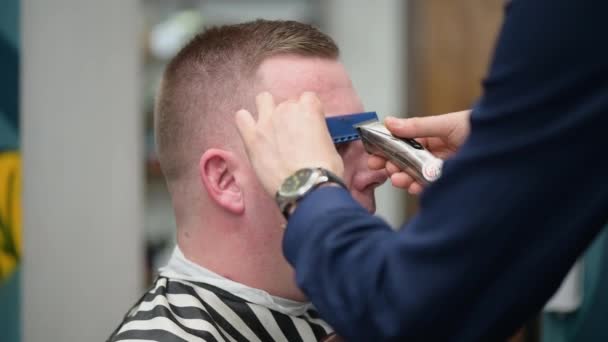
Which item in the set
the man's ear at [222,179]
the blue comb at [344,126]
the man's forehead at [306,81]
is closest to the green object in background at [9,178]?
the man's ear at [222,179]

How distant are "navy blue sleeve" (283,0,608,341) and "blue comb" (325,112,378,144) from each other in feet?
1.72

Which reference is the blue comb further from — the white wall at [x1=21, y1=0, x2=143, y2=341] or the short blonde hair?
the white wall at [x1=21, y1=0, x2=143, y2=341]

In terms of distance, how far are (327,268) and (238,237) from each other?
0.65m

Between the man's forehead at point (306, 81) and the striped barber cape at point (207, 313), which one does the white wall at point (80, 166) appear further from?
the man's forehead at point (306, 81)

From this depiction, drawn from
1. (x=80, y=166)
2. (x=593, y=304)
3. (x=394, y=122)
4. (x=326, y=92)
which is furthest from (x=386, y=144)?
(x=80, y=166)

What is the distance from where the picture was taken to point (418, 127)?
1.17 meters

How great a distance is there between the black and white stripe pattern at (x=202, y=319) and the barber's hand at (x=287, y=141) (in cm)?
49

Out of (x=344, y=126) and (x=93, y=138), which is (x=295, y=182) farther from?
(x=93, y=138)

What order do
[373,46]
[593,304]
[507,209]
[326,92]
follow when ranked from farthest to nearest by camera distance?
[373,46] → [593,304] → [326,92] → [507,209]

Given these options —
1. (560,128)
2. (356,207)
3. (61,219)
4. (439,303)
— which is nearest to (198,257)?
(356,207)

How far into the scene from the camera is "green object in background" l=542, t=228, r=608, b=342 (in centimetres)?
212

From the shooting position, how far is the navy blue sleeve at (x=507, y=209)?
2.09 ft

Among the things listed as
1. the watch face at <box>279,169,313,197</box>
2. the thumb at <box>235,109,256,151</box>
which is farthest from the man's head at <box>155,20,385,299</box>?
the watch face at <box>279,169,313,197</box>

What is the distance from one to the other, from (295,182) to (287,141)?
7 cm
